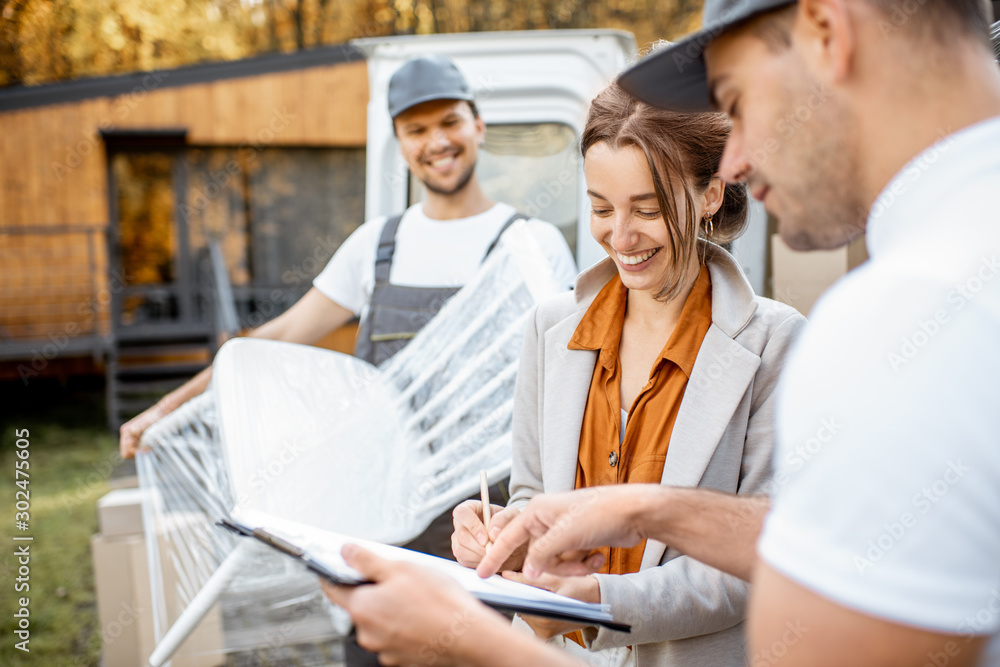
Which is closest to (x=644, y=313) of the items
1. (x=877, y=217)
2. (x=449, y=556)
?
(x=877, y=217)

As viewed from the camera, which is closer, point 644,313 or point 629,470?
point 629,470

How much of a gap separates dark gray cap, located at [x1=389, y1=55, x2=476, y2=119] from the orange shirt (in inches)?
57.9

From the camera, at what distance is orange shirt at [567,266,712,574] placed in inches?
57.4

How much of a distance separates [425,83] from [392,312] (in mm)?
867

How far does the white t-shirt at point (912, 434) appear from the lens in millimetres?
571

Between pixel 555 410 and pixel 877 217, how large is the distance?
890 mm

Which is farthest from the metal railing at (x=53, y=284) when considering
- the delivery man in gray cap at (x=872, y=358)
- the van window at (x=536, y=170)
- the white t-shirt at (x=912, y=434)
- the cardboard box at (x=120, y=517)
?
the white t-shirt at (x=912, y=434)

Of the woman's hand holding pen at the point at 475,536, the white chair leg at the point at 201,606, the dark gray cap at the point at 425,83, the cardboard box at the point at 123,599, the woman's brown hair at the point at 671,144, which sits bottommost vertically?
the cardboard box at the point at 123,599

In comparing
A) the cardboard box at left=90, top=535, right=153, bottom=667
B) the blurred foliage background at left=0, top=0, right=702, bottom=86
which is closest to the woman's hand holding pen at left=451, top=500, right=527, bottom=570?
the cardboard box at left=90, top=535, right=153, bottom=667

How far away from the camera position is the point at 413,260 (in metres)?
2.78

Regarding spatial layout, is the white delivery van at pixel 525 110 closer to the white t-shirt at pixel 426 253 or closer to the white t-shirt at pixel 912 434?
the white t-shirt at pixel 426 253

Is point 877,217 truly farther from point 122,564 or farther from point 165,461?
point 122,564

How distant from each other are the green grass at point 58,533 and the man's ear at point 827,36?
13.4 ft

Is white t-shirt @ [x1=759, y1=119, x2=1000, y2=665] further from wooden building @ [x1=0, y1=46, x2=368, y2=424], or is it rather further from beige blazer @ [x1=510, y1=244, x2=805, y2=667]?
wooden building @ [x1=0, y1=46, x2=368, y2=424]
